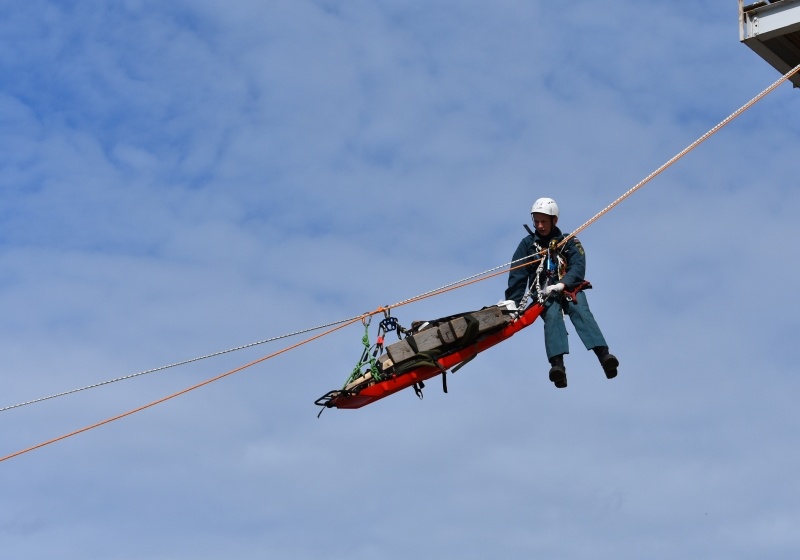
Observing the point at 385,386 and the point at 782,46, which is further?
the point at 782,46

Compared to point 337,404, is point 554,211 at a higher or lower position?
higher

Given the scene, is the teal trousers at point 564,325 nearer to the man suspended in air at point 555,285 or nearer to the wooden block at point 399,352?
the man suspended in air at point 555,285

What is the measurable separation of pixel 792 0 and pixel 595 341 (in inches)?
182

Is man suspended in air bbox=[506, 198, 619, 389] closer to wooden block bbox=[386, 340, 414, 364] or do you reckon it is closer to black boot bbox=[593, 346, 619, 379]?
black boot bbox=[593, 346, 619, 379]

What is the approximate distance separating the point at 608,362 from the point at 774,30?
4370 mm

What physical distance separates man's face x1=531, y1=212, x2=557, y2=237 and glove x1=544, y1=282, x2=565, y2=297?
747 mm

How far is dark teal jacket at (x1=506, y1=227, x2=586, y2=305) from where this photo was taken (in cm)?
2355

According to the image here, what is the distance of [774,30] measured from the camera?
24.0 meters

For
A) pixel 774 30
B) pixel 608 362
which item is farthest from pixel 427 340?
pixel 774 30

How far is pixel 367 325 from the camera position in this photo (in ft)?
75.5

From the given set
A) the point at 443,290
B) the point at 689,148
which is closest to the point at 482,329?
the point at 443,290

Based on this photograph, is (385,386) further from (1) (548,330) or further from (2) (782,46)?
(2) (782,46)

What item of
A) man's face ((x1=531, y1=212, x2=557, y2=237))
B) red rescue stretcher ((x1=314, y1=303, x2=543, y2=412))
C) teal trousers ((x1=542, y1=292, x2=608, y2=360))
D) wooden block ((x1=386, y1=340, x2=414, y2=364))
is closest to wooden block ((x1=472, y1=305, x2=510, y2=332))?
red rescue stretcher ((x1=314, y1=303, x2=543, y2=412))

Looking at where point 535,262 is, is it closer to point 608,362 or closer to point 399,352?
point 608,362
